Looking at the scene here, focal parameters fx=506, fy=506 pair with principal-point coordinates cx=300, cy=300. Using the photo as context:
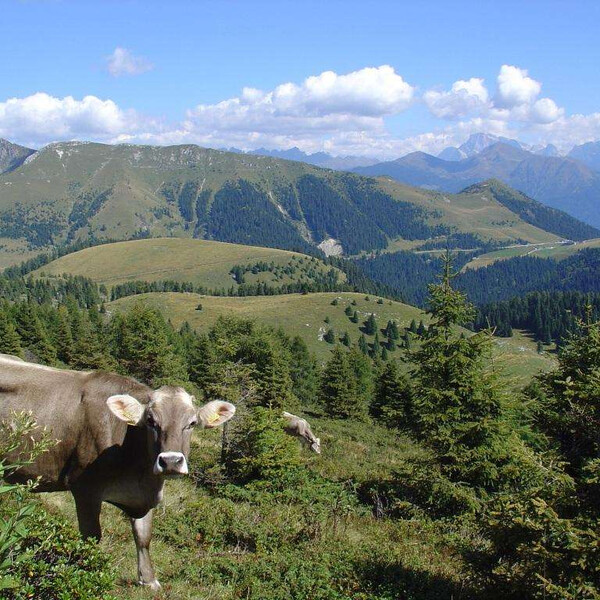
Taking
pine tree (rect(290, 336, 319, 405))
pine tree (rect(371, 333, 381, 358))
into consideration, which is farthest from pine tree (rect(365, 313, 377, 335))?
pine tree (rect(290, 336, 319, 405))

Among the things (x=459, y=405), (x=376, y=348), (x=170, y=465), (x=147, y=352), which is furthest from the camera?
(x=376, y=348)

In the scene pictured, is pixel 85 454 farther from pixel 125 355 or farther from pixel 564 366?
pixel 125 355

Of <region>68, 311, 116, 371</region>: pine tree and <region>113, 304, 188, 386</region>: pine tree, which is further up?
<region>113, 304, 188, 386</region>: pine tree

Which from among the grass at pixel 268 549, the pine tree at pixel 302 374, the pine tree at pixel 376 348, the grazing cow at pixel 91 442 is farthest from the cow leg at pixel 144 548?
the pine tree at pixel 376 348

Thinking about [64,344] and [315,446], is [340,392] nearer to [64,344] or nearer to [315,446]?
[315,446]

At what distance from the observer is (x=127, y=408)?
7027mm

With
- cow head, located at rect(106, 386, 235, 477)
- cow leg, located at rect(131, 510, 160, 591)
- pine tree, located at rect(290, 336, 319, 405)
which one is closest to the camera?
cow head, located at rect(106, 386, 235, 477)

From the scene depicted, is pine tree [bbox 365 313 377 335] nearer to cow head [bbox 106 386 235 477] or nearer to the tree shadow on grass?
the tree shadow on grass

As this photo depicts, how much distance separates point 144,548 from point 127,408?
2.72m

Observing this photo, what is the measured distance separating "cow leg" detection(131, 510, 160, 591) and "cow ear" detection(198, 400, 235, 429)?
202cm

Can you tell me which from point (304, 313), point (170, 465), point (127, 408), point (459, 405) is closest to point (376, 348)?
point (304, 313)

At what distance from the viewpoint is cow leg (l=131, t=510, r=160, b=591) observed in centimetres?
803

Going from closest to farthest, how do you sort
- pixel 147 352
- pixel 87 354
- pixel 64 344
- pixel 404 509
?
pixel 404 509, pixel 147 352, pixel 87 354, pixel 64 344

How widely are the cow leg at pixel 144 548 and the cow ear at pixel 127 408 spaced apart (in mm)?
1989
